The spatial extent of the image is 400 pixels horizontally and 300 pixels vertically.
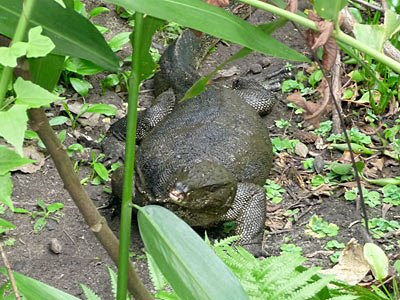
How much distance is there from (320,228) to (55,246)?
1.51 m

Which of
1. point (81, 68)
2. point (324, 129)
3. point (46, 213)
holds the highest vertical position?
point (81, 68)

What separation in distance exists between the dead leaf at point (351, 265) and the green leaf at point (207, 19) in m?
2.79

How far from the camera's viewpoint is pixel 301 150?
530cm

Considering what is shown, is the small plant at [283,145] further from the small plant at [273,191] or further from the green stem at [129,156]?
the green stem at [129,156]

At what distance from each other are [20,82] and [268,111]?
4962mm

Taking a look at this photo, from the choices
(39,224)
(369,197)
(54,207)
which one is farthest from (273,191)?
(39,224)

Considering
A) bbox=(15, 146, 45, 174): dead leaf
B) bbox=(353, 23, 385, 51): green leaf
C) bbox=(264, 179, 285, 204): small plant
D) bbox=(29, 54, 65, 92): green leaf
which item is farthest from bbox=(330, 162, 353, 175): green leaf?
bbox=(353, 23, 385, 51): green leaf

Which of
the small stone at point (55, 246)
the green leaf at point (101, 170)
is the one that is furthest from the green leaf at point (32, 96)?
Result: the green leaf at point (101, 170)

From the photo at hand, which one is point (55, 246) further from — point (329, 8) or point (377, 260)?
point (329, 8)

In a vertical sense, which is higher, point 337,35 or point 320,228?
point 337,35

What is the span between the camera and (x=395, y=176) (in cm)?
500

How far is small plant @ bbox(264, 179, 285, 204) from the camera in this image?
16.3 feet

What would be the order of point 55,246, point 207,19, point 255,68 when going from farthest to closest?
point 255,68, point 55,246, point 207,19

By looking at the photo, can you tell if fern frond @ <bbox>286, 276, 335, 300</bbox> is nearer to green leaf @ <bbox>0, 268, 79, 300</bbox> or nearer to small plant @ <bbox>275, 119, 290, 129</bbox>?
green leaf @ <bbox>0, 268, 79, 300</bbox>
